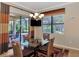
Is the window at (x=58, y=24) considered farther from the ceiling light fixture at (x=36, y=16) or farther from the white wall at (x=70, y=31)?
the ceiling light fixture at (x=36, y=16)

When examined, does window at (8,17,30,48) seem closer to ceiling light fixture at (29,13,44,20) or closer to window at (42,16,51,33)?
ceiling light fixture at (29,13,44,20)

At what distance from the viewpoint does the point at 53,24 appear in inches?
65.4

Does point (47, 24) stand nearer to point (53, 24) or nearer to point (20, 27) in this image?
point (53, 24)

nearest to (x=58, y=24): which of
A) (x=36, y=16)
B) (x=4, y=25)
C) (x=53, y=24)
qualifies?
(x=53, y=24)

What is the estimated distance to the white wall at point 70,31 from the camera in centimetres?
163

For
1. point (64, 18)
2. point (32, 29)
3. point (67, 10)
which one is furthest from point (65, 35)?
point (32, 29)

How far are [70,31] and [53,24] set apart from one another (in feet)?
1.15

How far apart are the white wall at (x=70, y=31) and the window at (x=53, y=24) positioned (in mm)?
72

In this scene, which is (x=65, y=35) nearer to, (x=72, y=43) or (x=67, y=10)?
(x=72, y=43)

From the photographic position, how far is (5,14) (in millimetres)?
2508

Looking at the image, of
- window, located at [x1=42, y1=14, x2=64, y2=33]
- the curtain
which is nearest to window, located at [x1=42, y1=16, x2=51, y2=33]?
window, located at [x1=42, y1=14, x2=64, y2=33]

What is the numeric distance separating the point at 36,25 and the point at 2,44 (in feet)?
4.58

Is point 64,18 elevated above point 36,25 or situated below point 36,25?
above

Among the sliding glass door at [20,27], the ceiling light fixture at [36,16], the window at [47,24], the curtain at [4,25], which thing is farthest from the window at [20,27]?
the curtain at [4,25]
